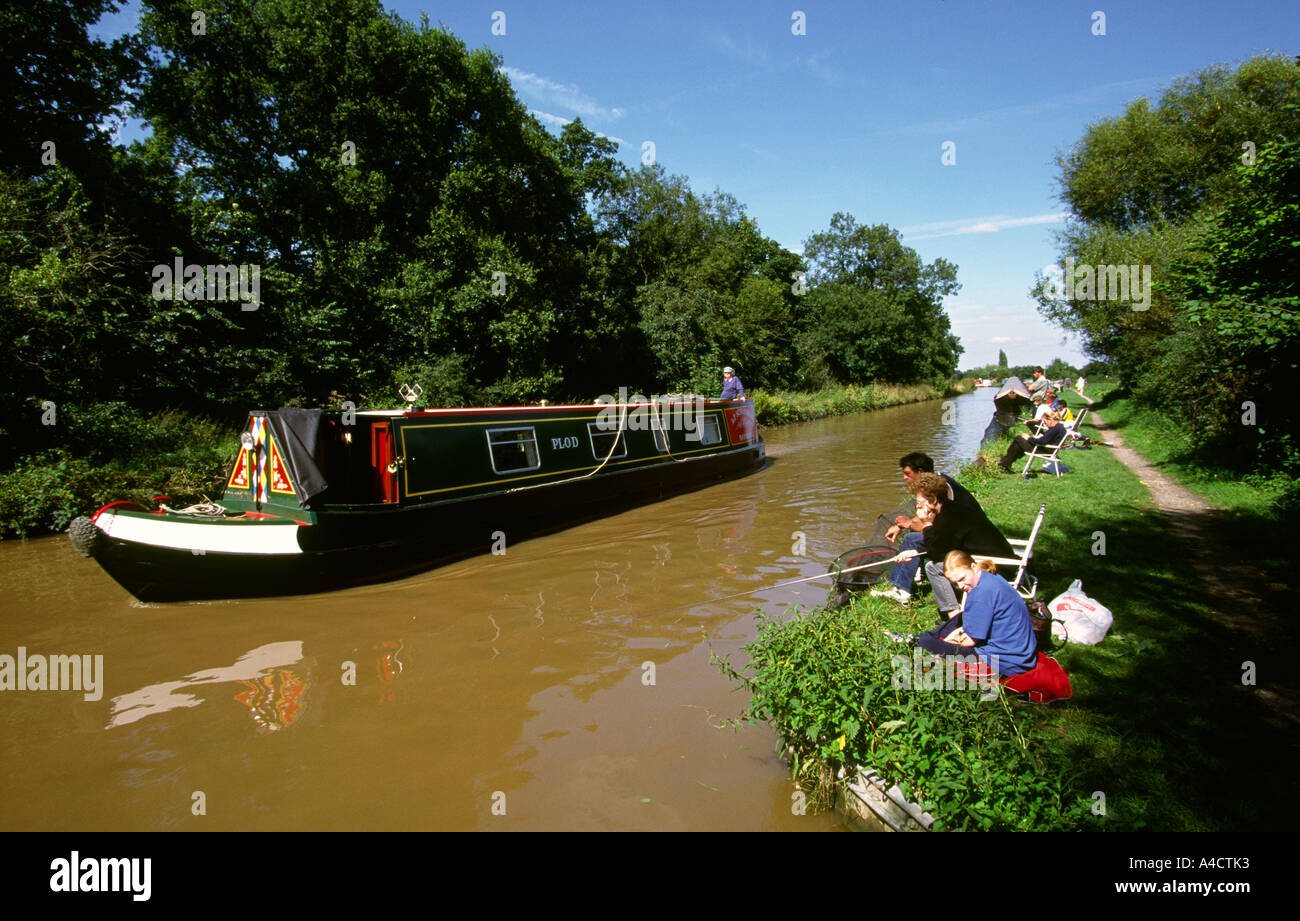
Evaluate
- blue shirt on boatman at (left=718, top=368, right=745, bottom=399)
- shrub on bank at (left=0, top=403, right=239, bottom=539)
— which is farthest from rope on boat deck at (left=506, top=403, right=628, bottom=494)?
shrub on bank at (left=0, top=403, right=239, bottom=539)

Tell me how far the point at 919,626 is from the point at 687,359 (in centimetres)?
2127

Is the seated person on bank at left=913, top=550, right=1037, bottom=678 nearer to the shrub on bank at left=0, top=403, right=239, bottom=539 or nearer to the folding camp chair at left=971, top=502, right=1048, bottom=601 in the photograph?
the folding camp chair at left=971, top=502, right=1048, bottom=601

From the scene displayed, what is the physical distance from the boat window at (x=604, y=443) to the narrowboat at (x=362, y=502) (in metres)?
0.03

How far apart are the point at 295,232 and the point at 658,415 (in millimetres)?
13532

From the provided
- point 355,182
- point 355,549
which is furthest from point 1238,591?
point 355,182

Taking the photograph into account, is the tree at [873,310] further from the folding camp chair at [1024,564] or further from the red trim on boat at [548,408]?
the folding camp chair at [1024,564]

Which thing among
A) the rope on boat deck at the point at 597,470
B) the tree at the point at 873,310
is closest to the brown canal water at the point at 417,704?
the rope on boat deck at the point at 597,470

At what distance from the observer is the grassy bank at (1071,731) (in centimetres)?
267

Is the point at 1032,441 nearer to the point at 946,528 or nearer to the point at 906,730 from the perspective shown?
the point at 946,528

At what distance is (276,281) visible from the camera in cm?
1584

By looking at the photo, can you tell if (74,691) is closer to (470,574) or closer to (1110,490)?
(470,574)

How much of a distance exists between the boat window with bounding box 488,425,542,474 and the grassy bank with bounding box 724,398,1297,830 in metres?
5.31

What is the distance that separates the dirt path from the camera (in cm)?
380
